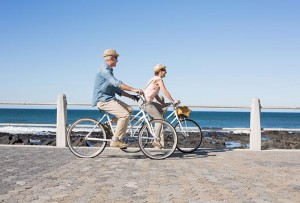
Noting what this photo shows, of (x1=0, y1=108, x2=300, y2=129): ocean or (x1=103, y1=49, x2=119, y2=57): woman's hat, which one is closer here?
(x1=103, y1=49, x2=119, y2=57): woman's hat

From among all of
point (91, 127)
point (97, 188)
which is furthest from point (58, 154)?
point (97, 188)

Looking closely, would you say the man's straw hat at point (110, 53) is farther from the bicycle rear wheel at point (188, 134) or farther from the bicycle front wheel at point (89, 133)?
the bicycle rear wheel at point (188, 134)

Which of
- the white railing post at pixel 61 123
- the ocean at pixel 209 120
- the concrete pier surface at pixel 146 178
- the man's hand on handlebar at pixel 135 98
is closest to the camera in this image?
the concrete pier surface at pixel 146 178

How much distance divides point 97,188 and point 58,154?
3.74 meters

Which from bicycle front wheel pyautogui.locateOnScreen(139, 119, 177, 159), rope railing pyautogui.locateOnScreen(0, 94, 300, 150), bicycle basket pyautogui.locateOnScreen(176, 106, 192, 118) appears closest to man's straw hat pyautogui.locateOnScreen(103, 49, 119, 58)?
bicycle front wheel pyautogui.locateOnScreen(139, 119, 177, 159)

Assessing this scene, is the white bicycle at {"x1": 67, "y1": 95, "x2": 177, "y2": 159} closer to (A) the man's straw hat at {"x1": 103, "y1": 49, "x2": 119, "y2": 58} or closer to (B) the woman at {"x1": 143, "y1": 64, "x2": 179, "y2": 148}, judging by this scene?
(B) the woman at {"x1": 143, "y1": 64, "x2": 179, "y2": 148}

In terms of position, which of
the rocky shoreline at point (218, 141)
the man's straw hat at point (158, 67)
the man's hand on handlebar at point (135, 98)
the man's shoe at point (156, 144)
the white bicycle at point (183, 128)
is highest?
the man's straw hat at point (158, 67)

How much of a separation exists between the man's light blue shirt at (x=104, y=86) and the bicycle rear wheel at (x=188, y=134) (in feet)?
5.72

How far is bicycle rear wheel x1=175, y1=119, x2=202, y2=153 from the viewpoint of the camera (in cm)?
845

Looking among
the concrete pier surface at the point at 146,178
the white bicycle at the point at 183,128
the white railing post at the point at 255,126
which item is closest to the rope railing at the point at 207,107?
the white railing post at the point at 255,126

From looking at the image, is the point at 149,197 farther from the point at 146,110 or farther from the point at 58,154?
the point at 58,154

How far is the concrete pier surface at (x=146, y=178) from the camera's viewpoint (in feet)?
15.2

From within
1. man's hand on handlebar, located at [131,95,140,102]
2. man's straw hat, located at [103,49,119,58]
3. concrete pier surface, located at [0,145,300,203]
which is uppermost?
man's straw hat, located at [103,49,119,58]

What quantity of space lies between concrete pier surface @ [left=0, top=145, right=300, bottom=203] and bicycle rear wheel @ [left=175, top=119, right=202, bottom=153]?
0.25 m
